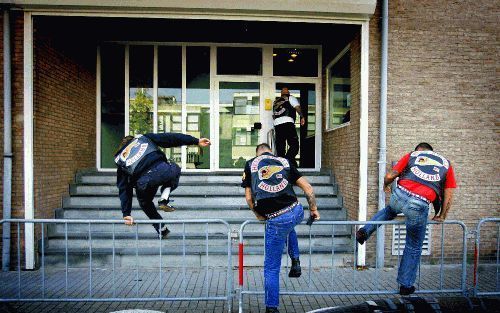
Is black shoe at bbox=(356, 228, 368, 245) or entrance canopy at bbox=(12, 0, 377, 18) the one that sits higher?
entrance canopy at bbox=(12, 0, 377, 18)

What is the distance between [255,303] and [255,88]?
627 cm

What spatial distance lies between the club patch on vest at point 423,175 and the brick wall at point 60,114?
652 centimetres

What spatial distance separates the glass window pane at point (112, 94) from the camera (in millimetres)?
9633

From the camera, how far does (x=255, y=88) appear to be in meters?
10.0

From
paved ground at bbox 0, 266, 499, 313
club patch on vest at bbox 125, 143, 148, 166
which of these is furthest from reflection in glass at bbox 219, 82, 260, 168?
club patch on vest at bbox 125, 143, 148, 166

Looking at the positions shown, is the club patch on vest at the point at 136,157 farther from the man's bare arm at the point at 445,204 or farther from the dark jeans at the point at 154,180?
the man's bare arm at the point at 445,204

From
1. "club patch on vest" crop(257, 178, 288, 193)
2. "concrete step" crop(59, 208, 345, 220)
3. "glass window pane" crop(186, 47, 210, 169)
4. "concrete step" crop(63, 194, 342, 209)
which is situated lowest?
"concrete step" crop(59, 208, 345, 220)

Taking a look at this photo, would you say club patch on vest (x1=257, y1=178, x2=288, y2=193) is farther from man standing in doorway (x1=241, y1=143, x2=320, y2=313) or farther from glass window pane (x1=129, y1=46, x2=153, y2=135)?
glass window pane (x1=129, y1=46, x2=153, y2=135)

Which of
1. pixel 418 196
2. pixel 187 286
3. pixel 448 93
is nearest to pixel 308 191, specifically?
pixel 418 196

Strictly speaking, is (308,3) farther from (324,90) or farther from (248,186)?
(248,186)

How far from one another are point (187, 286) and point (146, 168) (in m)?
2.12

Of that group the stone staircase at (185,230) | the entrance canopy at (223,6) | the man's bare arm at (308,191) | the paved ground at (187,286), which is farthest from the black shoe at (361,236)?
the entrance canopy at (223,6)

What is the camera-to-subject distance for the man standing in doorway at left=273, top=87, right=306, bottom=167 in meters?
8.73

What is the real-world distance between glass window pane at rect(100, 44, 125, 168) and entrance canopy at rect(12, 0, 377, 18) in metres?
2.95
